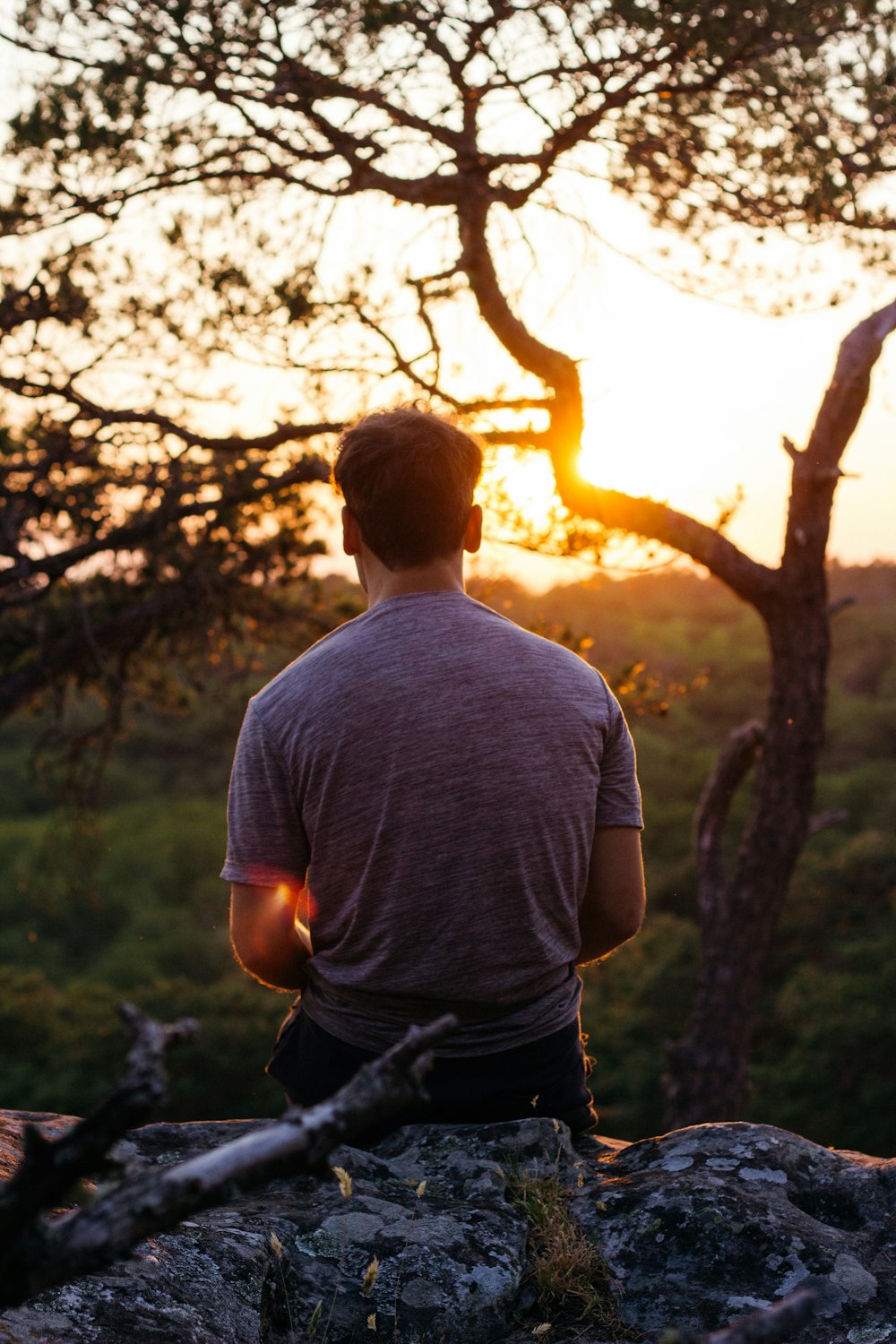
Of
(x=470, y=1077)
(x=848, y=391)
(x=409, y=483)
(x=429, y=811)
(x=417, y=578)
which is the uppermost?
(x=848, y=391)

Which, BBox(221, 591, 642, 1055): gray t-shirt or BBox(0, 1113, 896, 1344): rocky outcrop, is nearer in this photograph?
BBox(0, 1113, 896, 1344): rocky outcrop

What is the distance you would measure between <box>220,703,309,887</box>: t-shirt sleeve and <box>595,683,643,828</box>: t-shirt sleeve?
517 mm

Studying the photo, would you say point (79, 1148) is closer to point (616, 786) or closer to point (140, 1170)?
point (140, 1170)

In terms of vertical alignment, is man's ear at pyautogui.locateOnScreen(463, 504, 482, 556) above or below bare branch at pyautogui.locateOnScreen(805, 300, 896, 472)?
below

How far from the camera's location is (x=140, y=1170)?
0.82m

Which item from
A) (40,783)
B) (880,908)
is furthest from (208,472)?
(880,908)

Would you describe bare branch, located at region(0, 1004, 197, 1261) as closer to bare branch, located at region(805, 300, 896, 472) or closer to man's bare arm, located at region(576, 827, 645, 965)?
man's bare arm, located at region(576, 827, 645, 965)

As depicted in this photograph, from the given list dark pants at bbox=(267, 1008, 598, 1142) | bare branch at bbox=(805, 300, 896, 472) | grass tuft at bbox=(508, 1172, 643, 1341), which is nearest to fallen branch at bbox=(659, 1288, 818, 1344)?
grass tuft at bbox=(508, 1172, 643, 1341)

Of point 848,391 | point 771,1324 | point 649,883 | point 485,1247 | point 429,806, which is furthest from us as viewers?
point 649,883

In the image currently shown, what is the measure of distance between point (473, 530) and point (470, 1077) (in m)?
0.92

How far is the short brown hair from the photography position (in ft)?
6.15

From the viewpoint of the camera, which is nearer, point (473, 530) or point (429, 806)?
point (429, 806)

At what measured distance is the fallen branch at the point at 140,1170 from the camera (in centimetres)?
77

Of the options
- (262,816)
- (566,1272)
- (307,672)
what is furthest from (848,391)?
(566,1272)
